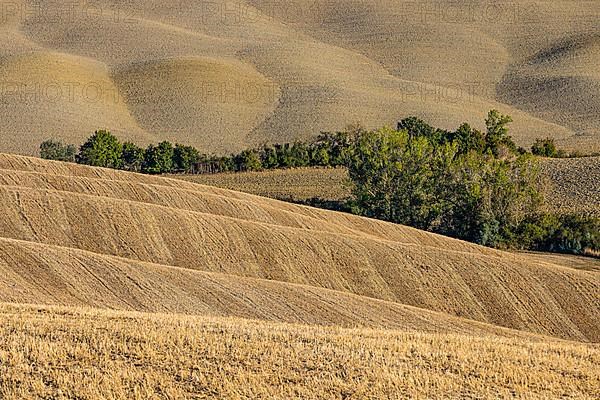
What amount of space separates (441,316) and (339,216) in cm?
2291

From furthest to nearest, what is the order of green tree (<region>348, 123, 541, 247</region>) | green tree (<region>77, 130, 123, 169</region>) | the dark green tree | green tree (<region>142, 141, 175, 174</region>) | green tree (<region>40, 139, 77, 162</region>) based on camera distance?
1. green tree (<region>40, 139, 77, 162</region>)
2. the dark green tree
3. green tree (<region>142, 141, 175, 174</region>)
4. green tree (<region>77, 130, 123, 169</region>)
5. green tree (<region>348, 123, 541, 247</region>)

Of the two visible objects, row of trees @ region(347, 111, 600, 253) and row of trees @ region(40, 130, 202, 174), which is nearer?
row of trees @ region(347, 111, 600, 253)

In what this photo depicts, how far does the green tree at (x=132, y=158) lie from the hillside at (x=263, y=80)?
17.5 meters

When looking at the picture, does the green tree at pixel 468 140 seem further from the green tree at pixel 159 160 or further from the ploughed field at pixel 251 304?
the ploughed field at pixel 251 304

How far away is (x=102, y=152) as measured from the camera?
110m

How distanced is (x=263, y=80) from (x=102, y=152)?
60.2 metres

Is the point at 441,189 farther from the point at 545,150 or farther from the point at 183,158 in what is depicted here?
the point at 545,150

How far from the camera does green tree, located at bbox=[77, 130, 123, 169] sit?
4304 inches

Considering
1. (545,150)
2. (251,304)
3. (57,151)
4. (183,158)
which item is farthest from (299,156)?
(251,304)

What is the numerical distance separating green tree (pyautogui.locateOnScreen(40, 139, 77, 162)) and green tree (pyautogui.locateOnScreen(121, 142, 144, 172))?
21.6ft

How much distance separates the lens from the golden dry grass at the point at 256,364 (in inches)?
739

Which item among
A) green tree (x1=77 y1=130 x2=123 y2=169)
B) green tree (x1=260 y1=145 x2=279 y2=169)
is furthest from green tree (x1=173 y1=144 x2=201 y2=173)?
green tree (x1=260 y1=145 x2=279 y2=169)

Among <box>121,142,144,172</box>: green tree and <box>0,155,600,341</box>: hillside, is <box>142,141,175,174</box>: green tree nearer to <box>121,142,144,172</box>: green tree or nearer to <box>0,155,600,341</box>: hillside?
<box>121,142,144,172</box>: green tree

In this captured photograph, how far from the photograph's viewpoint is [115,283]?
36750 mm
